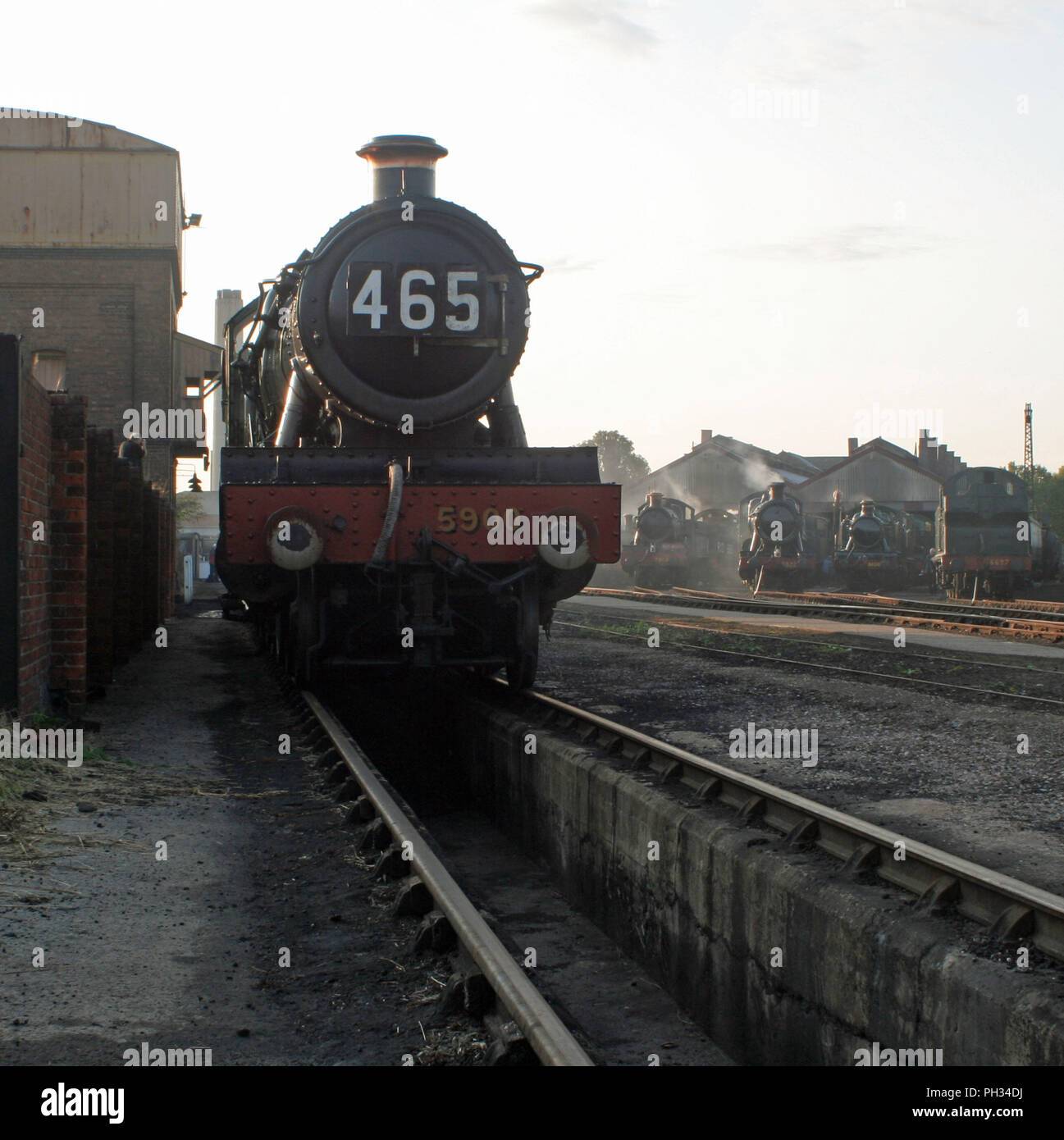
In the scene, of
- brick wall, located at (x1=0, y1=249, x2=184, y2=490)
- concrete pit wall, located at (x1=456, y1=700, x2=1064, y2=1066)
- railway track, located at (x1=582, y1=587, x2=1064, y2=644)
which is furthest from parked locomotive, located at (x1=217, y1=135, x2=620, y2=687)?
brick wall, located at (x1=0, y1=249, x2=184, y2=490)

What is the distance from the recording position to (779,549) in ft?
105

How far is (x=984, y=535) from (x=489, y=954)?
82.5 feet

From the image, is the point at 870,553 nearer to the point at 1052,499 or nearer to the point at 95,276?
the point at 95,276

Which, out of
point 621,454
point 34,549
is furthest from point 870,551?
point 621,454

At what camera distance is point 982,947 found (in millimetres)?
4016

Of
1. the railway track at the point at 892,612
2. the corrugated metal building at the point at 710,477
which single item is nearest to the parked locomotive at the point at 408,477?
the railway track at the point at 892,612

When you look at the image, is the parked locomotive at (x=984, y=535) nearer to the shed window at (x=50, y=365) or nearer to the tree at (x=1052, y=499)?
the shed window at (x=50, y=365)

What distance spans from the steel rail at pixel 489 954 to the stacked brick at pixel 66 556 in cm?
292

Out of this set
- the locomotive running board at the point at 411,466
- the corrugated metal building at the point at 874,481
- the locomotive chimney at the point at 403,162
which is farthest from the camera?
the corrugated metal building at the point at 874,481

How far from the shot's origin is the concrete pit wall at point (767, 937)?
3.83 meters

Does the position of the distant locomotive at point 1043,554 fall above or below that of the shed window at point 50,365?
below

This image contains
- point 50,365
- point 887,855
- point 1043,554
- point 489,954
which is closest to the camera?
point 489,954

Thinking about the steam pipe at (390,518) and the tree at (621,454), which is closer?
the steam pipe at (390,518)
